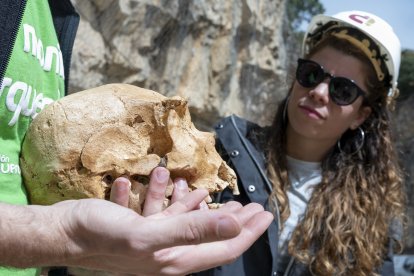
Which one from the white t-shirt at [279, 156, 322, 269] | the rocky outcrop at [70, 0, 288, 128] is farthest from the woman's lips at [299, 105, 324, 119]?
the rocky outcrop at [70, 0, 288, 128]

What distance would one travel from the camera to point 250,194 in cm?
208

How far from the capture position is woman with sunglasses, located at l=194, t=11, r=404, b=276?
2104mm

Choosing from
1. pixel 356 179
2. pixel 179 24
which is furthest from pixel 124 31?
pixel 356 179

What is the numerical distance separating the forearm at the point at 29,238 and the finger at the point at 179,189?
28cm

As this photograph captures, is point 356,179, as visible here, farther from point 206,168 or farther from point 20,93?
point 20,93

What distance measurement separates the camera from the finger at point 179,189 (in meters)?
1.09

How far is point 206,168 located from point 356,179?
1306mm

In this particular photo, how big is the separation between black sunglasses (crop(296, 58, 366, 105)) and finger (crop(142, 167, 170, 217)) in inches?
52.1

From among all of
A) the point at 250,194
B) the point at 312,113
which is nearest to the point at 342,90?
the point at 312,113

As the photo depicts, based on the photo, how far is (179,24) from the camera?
22.1ft

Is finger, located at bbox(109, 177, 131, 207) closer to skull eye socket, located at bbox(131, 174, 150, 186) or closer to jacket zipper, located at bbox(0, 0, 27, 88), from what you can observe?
skull eye socket, located at bbox(131, 174, 150, 186)

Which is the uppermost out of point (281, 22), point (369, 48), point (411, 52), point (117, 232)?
point (117, 232)

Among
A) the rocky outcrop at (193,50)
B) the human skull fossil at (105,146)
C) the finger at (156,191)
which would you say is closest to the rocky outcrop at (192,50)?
the rocky outcrop at (193,50)

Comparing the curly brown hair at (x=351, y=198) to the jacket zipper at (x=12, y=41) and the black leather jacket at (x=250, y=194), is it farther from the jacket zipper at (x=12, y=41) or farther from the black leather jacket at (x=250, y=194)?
the jacket zipper at (x=12, y=41)
